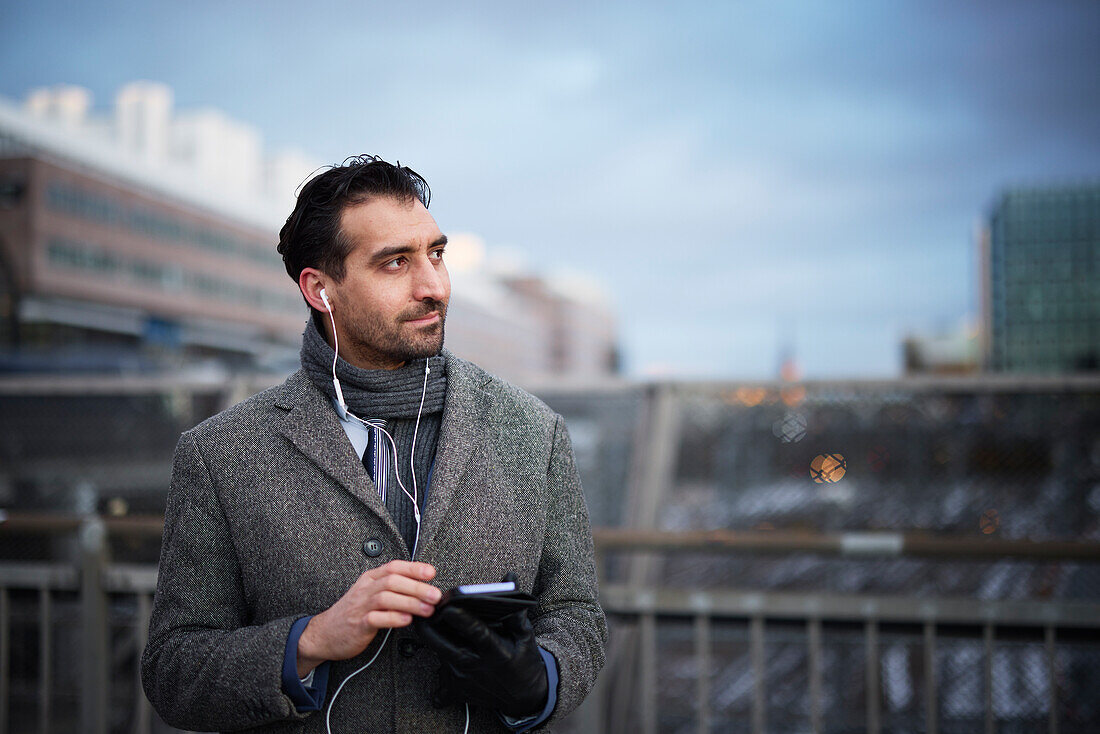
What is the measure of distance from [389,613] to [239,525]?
459 millimetres

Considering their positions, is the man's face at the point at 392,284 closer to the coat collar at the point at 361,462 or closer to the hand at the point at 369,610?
the coat collar at the point at 361,462

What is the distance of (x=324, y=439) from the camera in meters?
1.68

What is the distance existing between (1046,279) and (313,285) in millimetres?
140467

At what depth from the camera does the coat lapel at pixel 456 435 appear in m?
1.61

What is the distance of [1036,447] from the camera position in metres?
4.16

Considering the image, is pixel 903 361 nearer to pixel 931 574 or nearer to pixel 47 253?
pixel 47 253

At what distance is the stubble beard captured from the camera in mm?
1695

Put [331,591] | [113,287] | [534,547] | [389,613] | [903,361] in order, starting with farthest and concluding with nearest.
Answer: [903,361] → [113,287] → [534,547] → [331,591] → [389,613]

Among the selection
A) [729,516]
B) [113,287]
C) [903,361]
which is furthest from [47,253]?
[903,361]

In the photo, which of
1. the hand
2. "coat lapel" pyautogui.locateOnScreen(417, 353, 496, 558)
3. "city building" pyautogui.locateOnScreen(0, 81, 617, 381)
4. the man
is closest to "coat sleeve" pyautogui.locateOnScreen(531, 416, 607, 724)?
the man

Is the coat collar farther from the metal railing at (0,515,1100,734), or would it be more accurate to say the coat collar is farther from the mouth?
the metal railing at (0,515,1100,734)

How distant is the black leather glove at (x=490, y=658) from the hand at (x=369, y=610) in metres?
0.05

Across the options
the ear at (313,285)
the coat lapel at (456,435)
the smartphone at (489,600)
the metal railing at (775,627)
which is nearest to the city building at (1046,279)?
the metal railing at (775,627)

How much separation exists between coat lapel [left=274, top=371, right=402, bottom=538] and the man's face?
175mm
